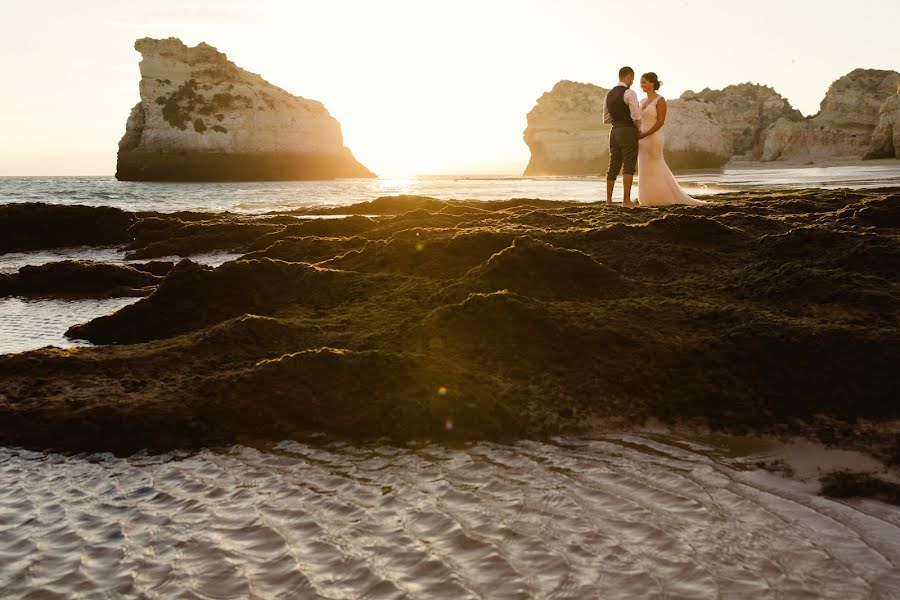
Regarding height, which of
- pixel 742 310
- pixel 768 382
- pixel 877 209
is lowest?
pixel 768 382

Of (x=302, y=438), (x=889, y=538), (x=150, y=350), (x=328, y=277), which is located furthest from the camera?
(x=328, y=277)

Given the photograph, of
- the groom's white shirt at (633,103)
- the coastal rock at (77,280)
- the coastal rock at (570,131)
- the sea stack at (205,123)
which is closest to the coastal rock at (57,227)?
the coastal rock at (77,280)

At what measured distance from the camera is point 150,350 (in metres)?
4.56

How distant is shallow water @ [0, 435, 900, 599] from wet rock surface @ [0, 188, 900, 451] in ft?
0.79

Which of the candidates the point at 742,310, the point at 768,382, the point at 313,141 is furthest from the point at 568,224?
the point at 313,141

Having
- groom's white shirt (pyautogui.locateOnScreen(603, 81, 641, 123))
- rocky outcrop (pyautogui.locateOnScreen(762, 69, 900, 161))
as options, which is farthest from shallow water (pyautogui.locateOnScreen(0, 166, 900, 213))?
rocky outcrop (pyautogui.locateOnScreen(762, 69, 900, 161))

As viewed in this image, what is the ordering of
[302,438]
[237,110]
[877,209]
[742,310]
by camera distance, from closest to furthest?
[302,438]
[742,310]
[877,209]
[237,110]

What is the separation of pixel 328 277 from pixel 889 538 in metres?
4.15

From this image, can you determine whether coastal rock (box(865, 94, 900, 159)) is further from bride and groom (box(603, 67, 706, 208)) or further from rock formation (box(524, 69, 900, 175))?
bride and groom (box(603, 67, 706, 208))

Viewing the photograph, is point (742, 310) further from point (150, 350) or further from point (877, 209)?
point (877, 209)

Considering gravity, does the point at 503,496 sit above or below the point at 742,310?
below

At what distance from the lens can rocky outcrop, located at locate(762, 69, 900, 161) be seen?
8444cm

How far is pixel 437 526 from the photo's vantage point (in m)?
2.72

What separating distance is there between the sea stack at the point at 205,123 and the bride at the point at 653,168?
6582cm
